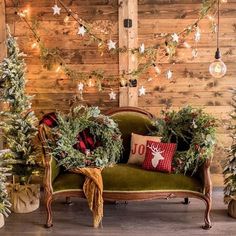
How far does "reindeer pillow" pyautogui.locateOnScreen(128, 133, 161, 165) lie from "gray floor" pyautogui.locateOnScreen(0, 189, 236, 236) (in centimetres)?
53

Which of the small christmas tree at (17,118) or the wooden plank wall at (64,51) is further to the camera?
the wooden plank wall at (64,51)

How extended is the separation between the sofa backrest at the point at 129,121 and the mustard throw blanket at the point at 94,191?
23.9 inches

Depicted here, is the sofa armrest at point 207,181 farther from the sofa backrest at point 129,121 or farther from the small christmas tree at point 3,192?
the small christmas tree at point 3,192

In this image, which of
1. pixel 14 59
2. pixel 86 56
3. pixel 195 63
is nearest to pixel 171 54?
pixel 195 63

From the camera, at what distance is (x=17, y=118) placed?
3664 millimetres

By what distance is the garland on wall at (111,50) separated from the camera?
3998 mm

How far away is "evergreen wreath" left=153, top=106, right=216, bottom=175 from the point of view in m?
3.37

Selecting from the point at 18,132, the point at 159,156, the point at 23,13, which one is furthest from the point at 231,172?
the point at 23,13

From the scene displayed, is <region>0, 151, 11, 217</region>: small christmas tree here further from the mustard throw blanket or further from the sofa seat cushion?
the mustard throw blanket

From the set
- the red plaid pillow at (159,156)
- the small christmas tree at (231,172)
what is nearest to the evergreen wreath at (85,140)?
the red plaid pillow at (159,156)

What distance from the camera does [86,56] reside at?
13.6 ft

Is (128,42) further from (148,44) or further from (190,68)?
(190,68)

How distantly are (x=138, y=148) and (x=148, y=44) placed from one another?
1.24 meters

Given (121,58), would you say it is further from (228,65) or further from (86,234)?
(86,234)
